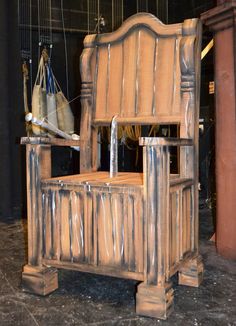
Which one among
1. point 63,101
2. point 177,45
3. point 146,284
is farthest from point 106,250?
point 63,101

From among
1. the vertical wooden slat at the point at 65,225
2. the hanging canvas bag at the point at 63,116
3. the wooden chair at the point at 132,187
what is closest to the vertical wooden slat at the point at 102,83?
the wooden chair at the point at 132,187

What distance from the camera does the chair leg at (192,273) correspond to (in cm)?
158

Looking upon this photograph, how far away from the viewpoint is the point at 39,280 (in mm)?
1491

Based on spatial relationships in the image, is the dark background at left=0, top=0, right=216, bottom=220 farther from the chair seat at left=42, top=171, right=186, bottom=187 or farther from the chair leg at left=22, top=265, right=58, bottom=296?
the chair seat at left=42, top=171, right=186, bottom=187

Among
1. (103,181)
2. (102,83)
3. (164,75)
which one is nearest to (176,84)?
(164,75)

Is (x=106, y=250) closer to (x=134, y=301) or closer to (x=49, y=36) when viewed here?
(x=134, y=301)

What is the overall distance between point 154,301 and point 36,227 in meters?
0.51

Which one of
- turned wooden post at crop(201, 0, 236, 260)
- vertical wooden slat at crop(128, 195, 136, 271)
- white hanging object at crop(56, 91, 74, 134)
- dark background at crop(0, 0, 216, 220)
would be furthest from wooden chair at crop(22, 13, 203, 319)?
white hanging object at crop(56, 91, 74, 134)

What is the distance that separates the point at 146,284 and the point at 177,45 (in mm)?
907

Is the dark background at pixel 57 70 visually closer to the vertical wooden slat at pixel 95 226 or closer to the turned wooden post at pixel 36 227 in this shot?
the turned wooden post at pixel 36 227

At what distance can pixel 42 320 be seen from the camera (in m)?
1.29

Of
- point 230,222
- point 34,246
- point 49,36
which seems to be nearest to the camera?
point 34,246

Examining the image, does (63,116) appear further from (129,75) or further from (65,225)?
(65,225)

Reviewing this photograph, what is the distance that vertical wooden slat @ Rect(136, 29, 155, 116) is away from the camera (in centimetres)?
166
